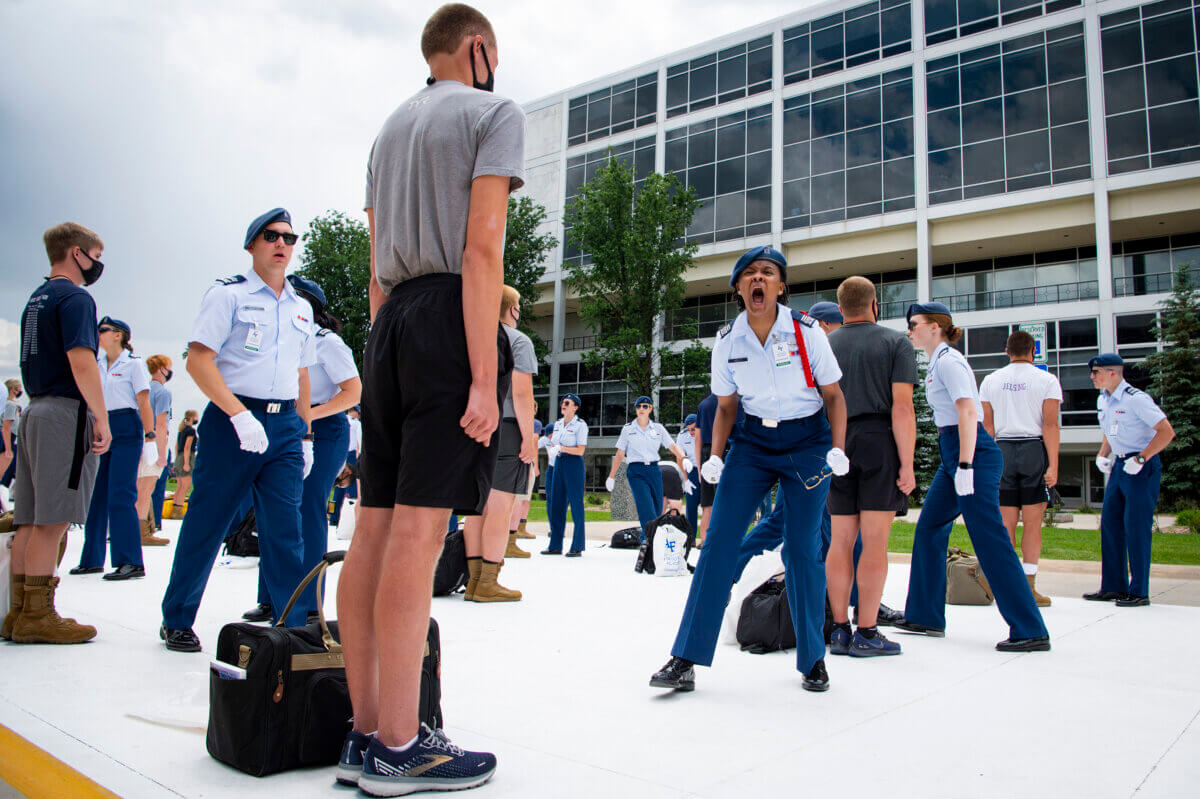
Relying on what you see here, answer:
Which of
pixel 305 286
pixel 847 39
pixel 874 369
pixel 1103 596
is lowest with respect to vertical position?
pixel 1103 596

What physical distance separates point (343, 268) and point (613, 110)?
16.3 m

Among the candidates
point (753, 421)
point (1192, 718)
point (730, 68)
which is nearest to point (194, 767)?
point (753, 421)

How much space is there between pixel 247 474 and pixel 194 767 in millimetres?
1836

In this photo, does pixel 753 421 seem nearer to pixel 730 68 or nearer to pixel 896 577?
pixel 896 577

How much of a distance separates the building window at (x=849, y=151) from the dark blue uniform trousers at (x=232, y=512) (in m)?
31.5

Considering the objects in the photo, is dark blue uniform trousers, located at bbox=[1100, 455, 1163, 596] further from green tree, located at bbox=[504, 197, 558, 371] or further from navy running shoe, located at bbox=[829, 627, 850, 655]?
green tree, located at bbox=[504, 197, 558, 371]

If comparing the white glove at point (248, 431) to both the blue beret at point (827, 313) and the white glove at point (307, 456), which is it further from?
the blue beret at point (827, 313)

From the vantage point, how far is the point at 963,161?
30078 millimetres

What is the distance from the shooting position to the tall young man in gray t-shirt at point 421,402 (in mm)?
2164

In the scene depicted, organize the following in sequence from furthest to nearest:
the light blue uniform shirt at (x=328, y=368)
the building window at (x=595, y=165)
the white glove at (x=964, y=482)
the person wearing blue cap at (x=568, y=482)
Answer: the building window at (x=595, y=165), the person wearing blue cap at (x=568, y=482), the light blue uniform shirt at (x=328, y=368), the white glove at (x=964, y=482)

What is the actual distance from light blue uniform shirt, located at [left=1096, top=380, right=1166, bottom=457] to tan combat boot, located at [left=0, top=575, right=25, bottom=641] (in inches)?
308

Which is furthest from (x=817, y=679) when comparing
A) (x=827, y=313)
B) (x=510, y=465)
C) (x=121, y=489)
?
(x=121, y=489)

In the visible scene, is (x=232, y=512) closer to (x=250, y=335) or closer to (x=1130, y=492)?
(x=250, y=335)

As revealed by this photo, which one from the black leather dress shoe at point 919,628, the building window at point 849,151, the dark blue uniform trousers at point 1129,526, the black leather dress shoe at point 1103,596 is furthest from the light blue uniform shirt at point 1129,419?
the building window at point 849,151
